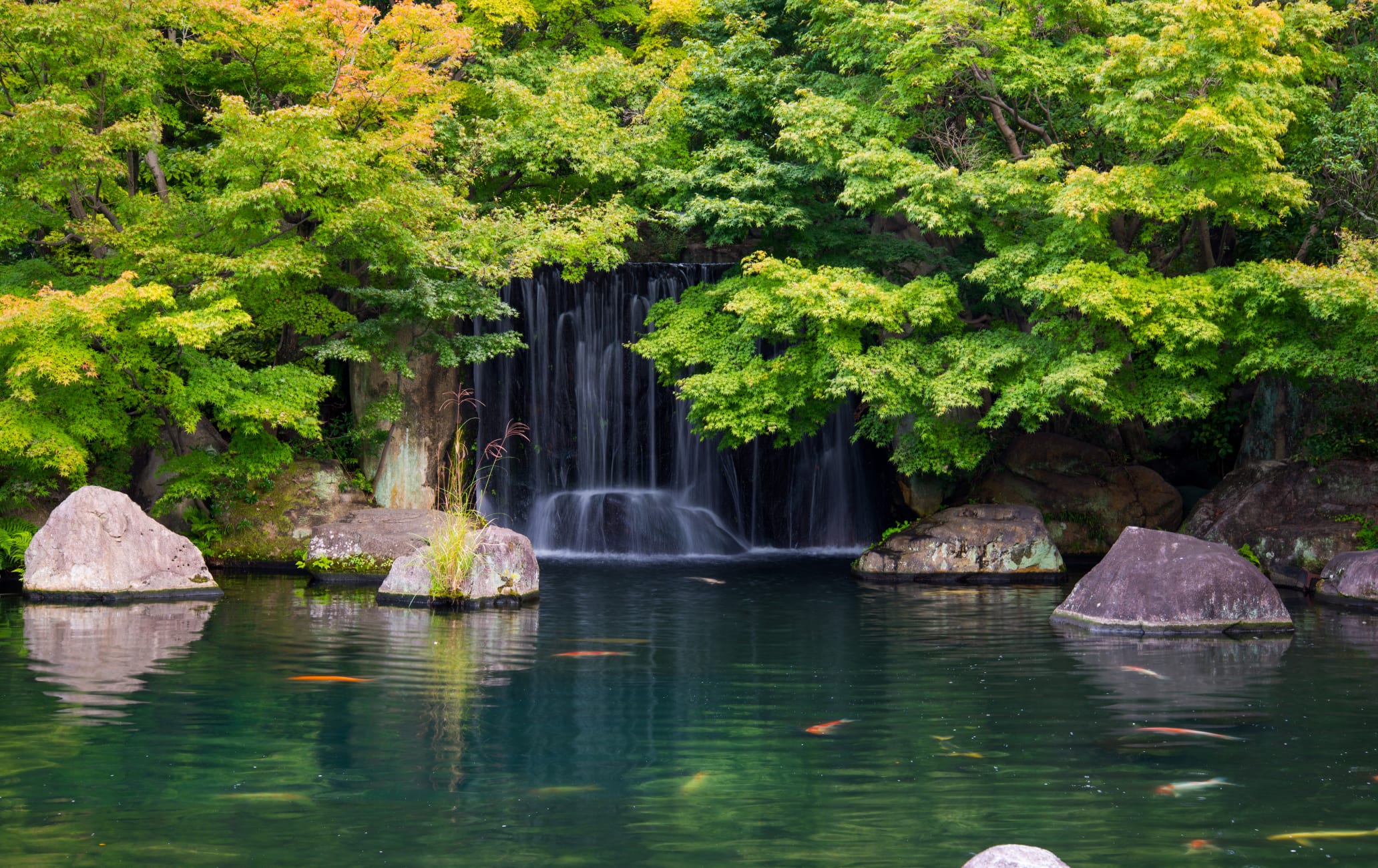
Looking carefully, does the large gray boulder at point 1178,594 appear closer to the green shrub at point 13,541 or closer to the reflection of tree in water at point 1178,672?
the reflection of tree in water at point 1178,672

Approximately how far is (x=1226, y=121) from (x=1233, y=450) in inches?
381

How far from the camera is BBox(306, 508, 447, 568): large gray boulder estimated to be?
20.5m

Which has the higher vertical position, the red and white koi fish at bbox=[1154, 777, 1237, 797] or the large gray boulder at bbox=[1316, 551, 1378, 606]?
the large gray boulder at bbox=[1316, 551, 1378, 606]

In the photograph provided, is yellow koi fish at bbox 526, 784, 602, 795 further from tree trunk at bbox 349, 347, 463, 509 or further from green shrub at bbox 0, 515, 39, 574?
tree trunk at bbox 349, 347, 463, 509

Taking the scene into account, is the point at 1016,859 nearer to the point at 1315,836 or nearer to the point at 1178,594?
the point at 1315,836

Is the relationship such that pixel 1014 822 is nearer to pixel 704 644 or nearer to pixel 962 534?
pixel 704 644

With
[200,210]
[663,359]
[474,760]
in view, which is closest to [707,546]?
[663,359]

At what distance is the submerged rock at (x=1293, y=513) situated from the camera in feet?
64.6

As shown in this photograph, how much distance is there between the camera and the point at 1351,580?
17516 millimetres

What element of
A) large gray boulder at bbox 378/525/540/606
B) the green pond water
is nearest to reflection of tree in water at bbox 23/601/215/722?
the green pond water

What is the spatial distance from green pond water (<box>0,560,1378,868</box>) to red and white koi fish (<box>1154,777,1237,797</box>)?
0.21ft

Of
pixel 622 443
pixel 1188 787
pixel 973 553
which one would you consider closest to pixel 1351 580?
pixel 973 553

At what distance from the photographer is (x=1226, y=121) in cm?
1744

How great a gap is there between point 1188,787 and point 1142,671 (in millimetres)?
4235
